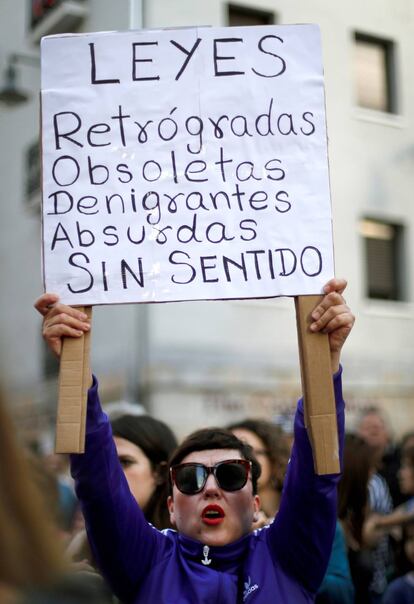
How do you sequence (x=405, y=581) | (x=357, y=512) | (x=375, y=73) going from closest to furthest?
(x=405, y=581)
(x=357, y=512)
(x=375, y=73)

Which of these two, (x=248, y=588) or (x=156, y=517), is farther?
(x=156, y=517)

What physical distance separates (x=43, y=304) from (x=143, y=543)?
67 cm

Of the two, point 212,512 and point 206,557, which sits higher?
point 212,512

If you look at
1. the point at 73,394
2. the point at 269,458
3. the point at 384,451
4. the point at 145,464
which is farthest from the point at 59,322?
the point at 384,451

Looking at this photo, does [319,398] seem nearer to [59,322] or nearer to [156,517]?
[59,322]

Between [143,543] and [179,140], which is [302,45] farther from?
[143,543]

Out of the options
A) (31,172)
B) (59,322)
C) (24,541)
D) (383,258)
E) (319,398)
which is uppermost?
(31,172)

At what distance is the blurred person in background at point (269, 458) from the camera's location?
362 centimetres

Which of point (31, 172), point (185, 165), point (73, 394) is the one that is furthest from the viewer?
point (31, 172)

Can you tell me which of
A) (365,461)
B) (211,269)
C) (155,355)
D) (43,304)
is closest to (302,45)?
(211,269)

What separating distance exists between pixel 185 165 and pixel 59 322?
56 cm

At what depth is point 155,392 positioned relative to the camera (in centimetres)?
1202

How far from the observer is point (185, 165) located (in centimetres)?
268

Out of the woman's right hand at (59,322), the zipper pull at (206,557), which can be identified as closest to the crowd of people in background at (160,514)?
the zipper pull at (206,557)
